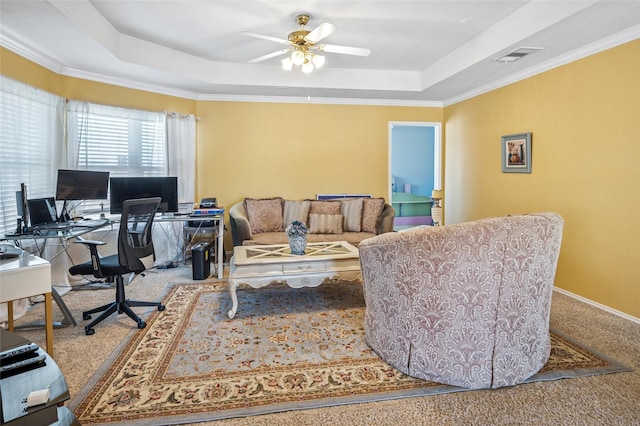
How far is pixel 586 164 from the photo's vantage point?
3.56 meters

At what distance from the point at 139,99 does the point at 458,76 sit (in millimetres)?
4225

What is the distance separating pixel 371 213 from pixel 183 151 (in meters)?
2.88

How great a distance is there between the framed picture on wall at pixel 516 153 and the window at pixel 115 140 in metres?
4.57

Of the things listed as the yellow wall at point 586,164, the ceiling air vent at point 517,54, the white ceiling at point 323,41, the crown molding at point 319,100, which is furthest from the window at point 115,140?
the yellow wall at point 586,164

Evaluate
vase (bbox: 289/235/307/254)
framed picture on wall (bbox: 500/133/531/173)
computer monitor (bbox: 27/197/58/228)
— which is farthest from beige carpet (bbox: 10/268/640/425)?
framed picture on wall (bbox: 500/133/531/173)

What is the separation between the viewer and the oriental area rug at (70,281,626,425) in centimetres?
200

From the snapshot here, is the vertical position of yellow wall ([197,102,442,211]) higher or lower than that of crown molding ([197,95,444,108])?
lower

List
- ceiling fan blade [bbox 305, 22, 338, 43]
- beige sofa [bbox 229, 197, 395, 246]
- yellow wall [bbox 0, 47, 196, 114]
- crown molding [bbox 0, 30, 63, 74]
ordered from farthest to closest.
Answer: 1. beige sofa [bbox 229, 197, 395, 246]
2. yellow wall [bbox 0, 47, 196, 114]
3. crown molding [bbox 0, 30, 63, 74]
4. ceiling fan blade [bbox 305, 22, 338, 43]

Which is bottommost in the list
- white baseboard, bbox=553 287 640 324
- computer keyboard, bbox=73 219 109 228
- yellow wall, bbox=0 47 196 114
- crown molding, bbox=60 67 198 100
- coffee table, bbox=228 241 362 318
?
white baseboard, bbox=553 287 640 324

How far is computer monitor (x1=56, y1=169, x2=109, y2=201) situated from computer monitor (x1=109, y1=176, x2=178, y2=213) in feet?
0.90

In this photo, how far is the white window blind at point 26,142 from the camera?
10.9 feet

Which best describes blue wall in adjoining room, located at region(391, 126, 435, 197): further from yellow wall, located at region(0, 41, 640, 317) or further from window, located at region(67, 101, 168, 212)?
window, located at region(67, 101, 168, 212)

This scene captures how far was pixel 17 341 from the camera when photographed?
1.71 meters

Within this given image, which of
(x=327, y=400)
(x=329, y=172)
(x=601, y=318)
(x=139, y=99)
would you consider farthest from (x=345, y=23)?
(x=601, y=318)
